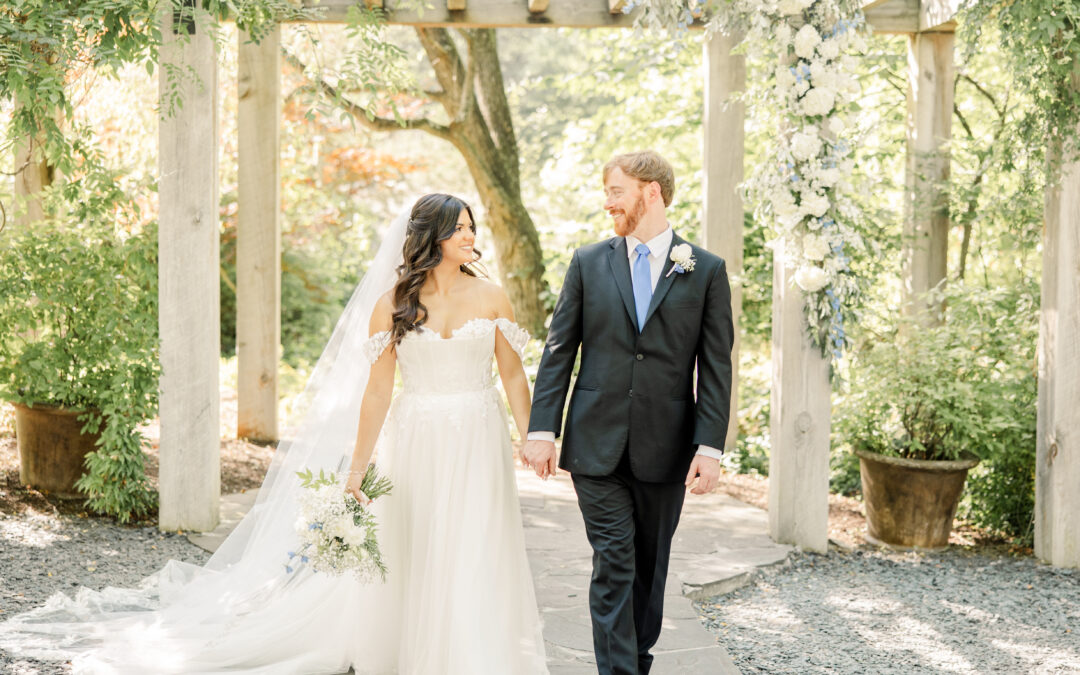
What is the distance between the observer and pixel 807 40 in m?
5.13

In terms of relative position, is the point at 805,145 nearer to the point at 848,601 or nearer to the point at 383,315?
the point at 848,601

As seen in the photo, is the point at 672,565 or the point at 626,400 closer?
the point at 626,400

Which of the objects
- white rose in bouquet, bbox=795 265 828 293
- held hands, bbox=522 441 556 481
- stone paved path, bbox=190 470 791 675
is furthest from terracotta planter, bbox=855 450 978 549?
held hands, bbox=522 441 556 481

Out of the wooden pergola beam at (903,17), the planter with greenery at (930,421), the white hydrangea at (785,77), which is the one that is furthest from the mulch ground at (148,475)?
the wooden pergola beam at (903,17)

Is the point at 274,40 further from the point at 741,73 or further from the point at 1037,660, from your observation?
the point at 1037,660

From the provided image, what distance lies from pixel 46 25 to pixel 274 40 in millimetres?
3268

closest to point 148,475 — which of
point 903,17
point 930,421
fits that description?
point 930,421

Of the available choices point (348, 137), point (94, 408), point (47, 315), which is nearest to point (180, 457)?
point (94, 408)

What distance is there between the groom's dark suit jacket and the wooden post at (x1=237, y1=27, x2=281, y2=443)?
16.3ft

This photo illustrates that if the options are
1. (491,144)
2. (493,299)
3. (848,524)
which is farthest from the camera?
(491,144)

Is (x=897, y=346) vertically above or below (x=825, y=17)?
below

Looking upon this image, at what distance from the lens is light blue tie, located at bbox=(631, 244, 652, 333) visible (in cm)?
333

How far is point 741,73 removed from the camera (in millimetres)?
7402

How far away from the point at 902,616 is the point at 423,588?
2429mm
